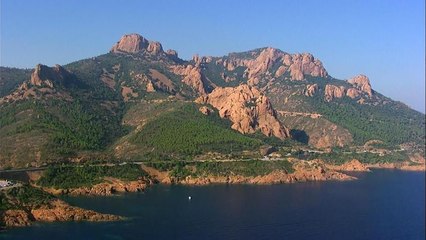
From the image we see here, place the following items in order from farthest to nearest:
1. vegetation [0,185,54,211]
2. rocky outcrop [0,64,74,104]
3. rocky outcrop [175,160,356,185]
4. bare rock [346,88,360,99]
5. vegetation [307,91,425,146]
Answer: bare rock [346,88,360,99] < vegetation [307,91,425,146] < rocky outcrop [0,64,74,104] < rocky outcrop [175,160,356,185] < vegetation [0,185,54,211]

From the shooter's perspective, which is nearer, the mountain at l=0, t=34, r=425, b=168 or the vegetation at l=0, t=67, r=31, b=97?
the mountain at l=0, t=34, r=425, b=168

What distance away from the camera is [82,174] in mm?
92250

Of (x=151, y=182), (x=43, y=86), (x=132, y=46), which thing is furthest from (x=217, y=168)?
(x=132, y=46)

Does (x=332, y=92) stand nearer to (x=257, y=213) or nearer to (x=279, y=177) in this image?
(x=279, y=177)

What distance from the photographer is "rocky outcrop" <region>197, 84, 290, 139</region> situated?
134375mm

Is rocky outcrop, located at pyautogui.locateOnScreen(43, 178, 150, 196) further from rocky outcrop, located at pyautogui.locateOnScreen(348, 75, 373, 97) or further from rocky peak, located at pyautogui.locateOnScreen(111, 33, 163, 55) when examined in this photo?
rocky outcrop, located at pyautogui.locateOnScreen(348, 75, 373, 97)

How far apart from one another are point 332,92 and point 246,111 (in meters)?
57.5

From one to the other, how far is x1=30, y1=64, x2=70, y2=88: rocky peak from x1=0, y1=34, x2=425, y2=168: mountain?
0.30 m

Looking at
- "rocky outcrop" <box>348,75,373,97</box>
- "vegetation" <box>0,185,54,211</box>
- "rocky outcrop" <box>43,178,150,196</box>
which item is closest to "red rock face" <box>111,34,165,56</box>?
"rocky outcrop" <box>348,75,373,97</box>

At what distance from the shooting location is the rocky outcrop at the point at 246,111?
134375mm

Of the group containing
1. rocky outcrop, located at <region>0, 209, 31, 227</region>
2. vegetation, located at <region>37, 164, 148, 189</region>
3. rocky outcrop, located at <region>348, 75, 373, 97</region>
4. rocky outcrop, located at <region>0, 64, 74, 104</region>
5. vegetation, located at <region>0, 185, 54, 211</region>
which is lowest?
rocky outcrop, located at <region>0, 209, 31, 227</region>

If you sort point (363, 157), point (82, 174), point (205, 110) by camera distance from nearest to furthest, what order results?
point (82, 174)
point (205, 110)
point (363, 157)

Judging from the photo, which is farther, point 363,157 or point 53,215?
point 363,157

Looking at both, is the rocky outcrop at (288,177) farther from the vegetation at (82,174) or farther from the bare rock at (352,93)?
the bare rock at (352,93)
